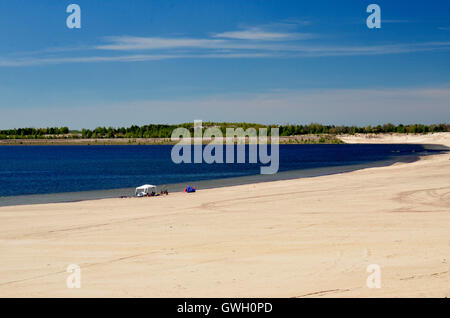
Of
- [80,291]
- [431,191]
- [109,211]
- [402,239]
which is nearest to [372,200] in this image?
[431,191]

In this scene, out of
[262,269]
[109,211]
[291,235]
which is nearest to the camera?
[262,269]

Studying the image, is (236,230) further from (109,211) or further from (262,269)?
(109,211)

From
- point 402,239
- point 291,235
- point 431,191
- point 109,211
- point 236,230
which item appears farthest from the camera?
point 431,191

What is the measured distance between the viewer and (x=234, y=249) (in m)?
15.5

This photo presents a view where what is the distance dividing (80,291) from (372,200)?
19.9 metres

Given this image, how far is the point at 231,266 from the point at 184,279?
1.68m

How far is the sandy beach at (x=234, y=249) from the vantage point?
11.6 metres

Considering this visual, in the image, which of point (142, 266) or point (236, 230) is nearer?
point (142, 266)

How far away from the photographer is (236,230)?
19016 mm

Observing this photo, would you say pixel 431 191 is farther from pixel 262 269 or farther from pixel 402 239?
pixel 262 269

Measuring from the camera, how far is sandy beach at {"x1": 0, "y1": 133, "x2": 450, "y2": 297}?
11602 mm

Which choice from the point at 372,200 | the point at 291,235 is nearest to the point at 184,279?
the point at 291,235
